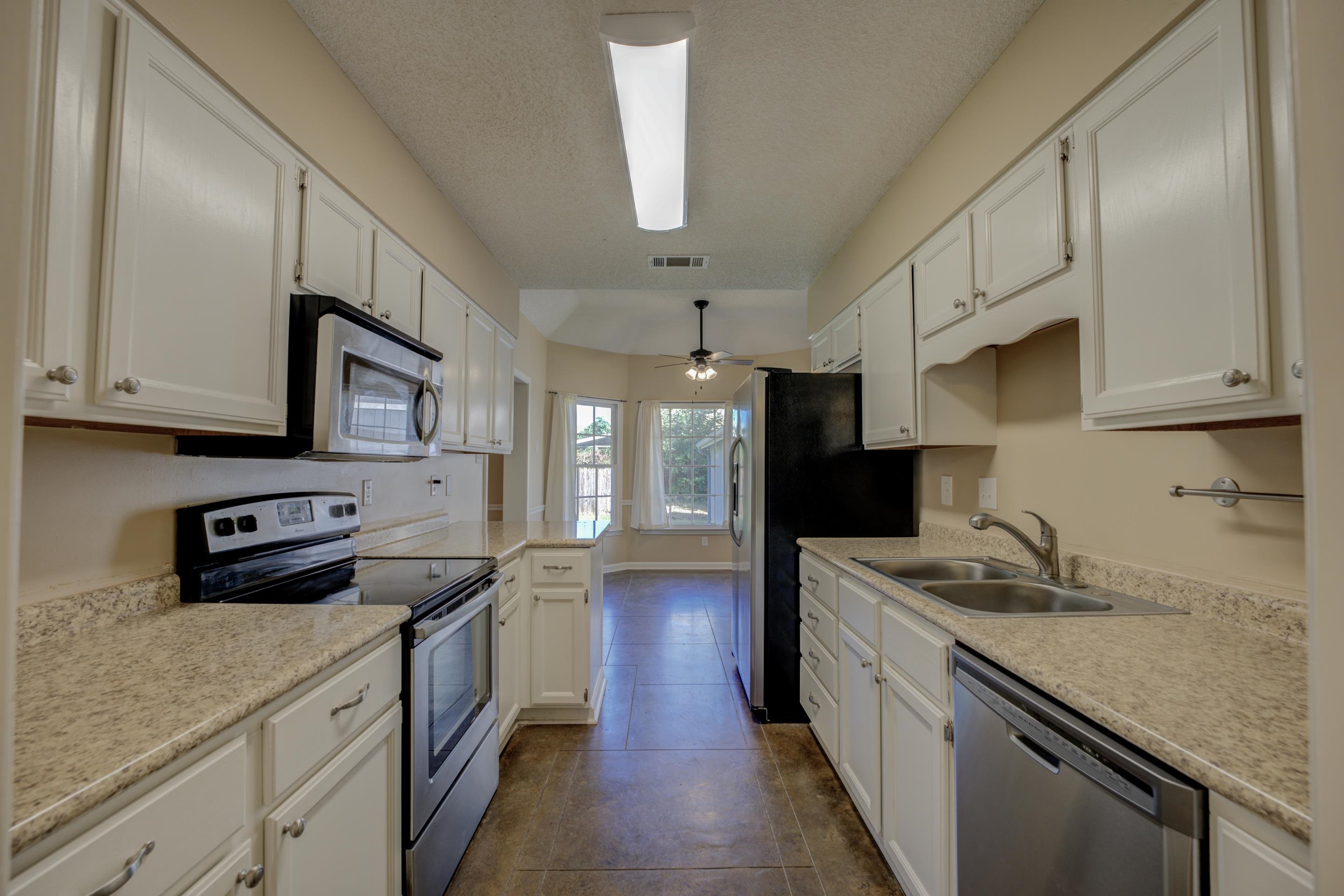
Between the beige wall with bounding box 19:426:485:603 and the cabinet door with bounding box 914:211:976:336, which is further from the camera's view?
the cabinet door with bounding box 914:211:976:336

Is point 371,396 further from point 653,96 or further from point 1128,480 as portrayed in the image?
point 1128,480

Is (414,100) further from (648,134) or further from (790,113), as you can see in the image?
(790,113)

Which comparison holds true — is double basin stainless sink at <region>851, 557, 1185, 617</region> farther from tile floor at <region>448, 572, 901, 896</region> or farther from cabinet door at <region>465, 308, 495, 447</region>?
cabinet door at <region>465, 308, 495, 447</region>

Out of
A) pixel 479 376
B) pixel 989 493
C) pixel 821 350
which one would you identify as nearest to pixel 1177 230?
pixel 989 493

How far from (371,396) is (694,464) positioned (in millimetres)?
4981

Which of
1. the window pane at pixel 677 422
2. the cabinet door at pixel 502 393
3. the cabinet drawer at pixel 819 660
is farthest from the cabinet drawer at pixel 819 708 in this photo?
the window pane at pixel 677 422

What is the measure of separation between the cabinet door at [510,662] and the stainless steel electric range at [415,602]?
266mm

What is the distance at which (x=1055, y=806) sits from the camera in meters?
0.90

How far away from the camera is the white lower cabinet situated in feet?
7.36

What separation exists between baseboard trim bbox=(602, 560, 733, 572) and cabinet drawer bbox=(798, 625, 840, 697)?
369 cm

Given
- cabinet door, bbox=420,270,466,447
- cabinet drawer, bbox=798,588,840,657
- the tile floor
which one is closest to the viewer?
the tile floor

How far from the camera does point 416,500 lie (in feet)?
8.82

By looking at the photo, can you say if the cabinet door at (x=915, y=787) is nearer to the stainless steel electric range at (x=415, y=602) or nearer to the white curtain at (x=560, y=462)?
the stainless steel electric range at (x=415, y=602)

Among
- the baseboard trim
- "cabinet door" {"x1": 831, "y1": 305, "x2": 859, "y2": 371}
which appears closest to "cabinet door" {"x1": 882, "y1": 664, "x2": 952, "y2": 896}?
"cabinet door" {"x1": 831, "y1": 305, "x2": 859, "y2": 371}
